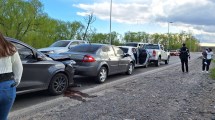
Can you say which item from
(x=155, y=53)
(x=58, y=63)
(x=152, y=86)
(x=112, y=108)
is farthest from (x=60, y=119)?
(x=155, y=53)

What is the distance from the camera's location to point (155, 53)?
2086 centimetres

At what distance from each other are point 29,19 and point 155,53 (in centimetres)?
3855

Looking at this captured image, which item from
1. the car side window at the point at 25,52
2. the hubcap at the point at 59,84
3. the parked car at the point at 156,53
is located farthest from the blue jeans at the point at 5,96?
the parked car at the point at 156,53

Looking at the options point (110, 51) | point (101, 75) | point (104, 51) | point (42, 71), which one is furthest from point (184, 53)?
point (42, 71)

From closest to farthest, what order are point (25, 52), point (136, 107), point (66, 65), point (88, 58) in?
1. point (136, 107)
2. point (25, 52)
3. point (66, 65)
4. point (88, 58)

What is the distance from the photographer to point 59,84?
852 centimetres

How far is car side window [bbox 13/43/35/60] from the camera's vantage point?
23.3 ft

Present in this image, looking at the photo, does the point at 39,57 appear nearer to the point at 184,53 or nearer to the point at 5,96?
the point at 5,96

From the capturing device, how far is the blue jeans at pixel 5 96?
9.49 feet

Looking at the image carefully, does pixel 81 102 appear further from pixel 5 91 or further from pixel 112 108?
pixel 5 91

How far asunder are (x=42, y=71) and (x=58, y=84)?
2.95 ft

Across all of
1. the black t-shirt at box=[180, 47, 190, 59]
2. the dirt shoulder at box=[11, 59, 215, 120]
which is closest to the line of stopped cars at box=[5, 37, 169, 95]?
the dirt shoulder at box=[11, 59, 215, 120]

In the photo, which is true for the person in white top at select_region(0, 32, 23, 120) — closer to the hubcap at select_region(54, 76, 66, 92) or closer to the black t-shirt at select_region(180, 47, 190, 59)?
the hubcap at select_region(54, 76, 66, 92)

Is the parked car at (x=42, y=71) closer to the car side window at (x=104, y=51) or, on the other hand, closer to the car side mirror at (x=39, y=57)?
the car side mirror at (x=39, y=57)
